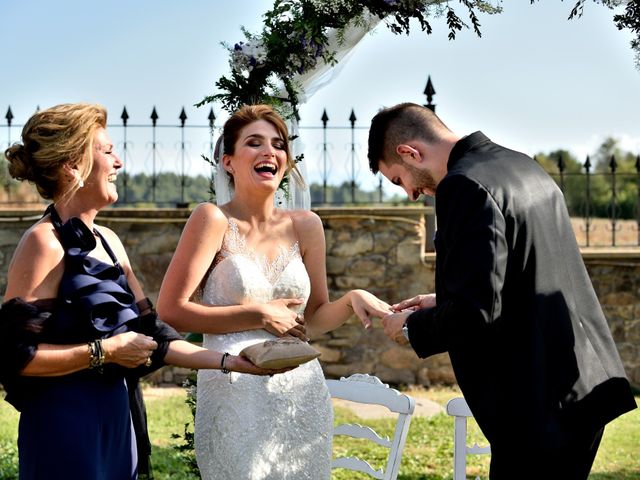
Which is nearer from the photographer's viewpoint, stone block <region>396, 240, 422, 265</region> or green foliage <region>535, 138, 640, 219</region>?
stone block <region>396, 240, 422, 265</region>

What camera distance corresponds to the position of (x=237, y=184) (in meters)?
3.62

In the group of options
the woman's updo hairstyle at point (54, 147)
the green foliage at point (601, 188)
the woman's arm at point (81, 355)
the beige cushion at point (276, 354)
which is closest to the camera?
the woman's arm at point (81, 355)

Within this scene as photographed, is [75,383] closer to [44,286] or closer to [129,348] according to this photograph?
[129,348]

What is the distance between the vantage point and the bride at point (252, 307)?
3377 mm

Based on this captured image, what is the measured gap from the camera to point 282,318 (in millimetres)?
3457

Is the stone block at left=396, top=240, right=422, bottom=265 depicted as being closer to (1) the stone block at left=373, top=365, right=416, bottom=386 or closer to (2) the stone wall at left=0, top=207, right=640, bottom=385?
(2) the stone wall at left=0, top=207, right=640, bottom=385

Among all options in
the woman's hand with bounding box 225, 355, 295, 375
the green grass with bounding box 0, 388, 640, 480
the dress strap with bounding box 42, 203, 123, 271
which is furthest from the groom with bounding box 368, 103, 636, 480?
the green grass with bounding box 0, 388, 640, 480

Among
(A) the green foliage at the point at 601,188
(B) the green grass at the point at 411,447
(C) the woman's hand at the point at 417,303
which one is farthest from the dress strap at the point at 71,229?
(A) the green foliage at the point at 601,188

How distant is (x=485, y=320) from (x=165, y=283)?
1.36 m

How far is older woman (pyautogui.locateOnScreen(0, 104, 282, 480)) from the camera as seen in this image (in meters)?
2.56

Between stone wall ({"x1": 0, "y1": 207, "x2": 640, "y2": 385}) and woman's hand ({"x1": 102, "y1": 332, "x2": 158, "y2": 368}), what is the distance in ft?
20.4

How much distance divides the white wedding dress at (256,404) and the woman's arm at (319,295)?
0.13 metres

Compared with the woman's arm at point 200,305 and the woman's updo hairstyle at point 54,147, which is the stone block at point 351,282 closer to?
the woman's arm at point 200,305

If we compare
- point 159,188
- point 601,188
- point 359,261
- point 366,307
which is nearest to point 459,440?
point 366,307
